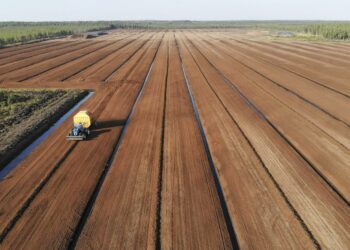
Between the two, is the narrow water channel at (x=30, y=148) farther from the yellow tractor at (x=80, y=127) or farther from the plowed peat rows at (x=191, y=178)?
the yellow tractor at (x=80, y=127)

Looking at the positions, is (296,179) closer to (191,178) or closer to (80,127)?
(191,178)

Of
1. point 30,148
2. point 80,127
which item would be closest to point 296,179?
point 80,127

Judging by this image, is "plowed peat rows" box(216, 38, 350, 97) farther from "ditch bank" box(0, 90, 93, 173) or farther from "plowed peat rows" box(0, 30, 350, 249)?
"ditch bank" box(0, 90, 93, 173)

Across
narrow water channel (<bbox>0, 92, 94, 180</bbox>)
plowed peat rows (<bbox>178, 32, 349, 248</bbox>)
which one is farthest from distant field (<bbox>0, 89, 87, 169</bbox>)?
plowed peat rows (<bbox>178, 32, 349, 248</bbox>)

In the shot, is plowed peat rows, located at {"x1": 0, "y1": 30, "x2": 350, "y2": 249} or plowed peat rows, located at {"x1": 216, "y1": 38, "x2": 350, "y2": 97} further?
plowed peat rows, located at {"x1": 216, "y1": 38, "x2": 350, "y2": 97}

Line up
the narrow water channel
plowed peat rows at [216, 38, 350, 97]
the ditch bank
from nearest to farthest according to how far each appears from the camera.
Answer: the narrow water channel, the ditch bank, plowed peat rows at [216, 38, 350, 97]

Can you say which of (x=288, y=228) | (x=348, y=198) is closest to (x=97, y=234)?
(x=288, y=228)

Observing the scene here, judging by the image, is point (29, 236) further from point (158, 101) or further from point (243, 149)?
Answer: point (158, 101)
